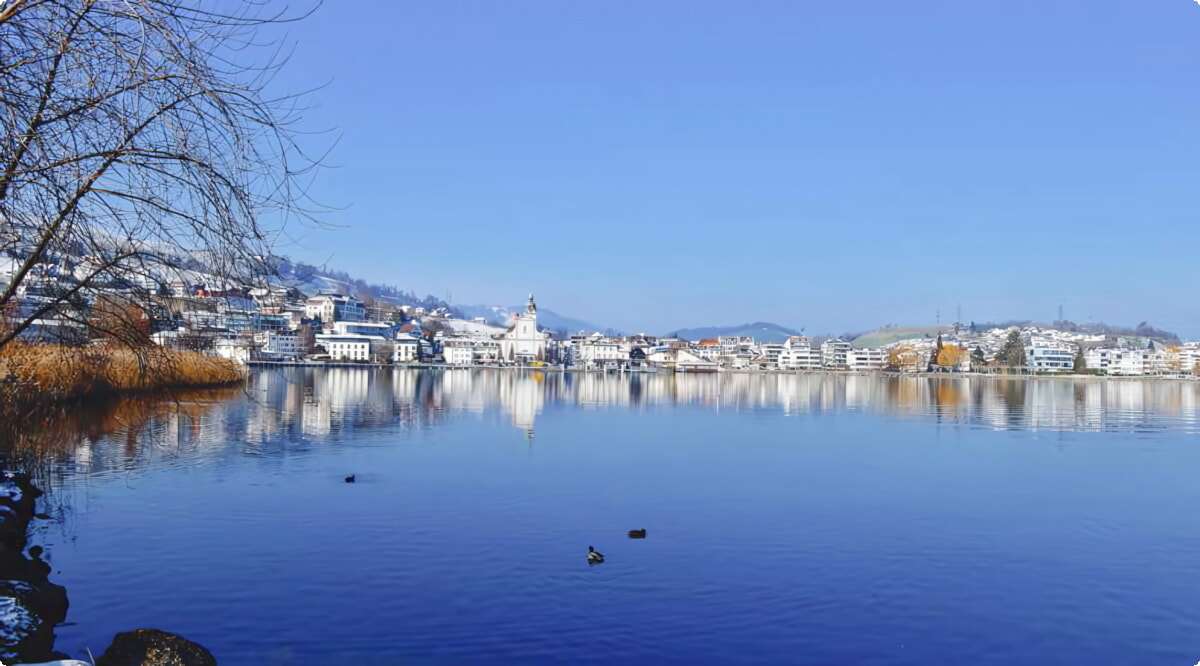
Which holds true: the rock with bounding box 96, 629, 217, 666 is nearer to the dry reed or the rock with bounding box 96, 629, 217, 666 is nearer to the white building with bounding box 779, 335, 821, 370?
the dry reed

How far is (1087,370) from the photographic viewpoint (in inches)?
4705

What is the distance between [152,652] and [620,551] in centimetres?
601

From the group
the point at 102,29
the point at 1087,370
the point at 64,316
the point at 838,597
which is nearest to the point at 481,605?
the point at 838,597

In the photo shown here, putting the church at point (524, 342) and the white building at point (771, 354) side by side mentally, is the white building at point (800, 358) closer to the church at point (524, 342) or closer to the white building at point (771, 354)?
the white building at point (771, 354)

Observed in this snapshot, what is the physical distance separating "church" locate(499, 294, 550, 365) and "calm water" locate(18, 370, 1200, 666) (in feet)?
357

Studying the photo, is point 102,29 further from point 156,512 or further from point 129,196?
point 156,512

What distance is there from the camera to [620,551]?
11188 millimetres

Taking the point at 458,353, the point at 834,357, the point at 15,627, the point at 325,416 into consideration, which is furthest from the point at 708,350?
the point at 15,627

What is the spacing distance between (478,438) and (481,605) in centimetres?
1618

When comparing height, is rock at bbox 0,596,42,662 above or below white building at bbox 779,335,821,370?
below

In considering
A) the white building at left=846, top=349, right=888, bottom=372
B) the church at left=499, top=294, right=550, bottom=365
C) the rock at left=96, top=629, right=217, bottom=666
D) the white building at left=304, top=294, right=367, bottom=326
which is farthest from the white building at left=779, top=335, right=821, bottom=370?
the rock at left=96, top=629, right=217, bottom=666

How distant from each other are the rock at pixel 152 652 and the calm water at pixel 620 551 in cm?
114

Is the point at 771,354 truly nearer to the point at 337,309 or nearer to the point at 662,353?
the point at 662,353

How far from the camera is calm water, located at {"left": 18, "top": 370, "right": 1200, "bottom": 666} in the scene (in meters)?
8.04
